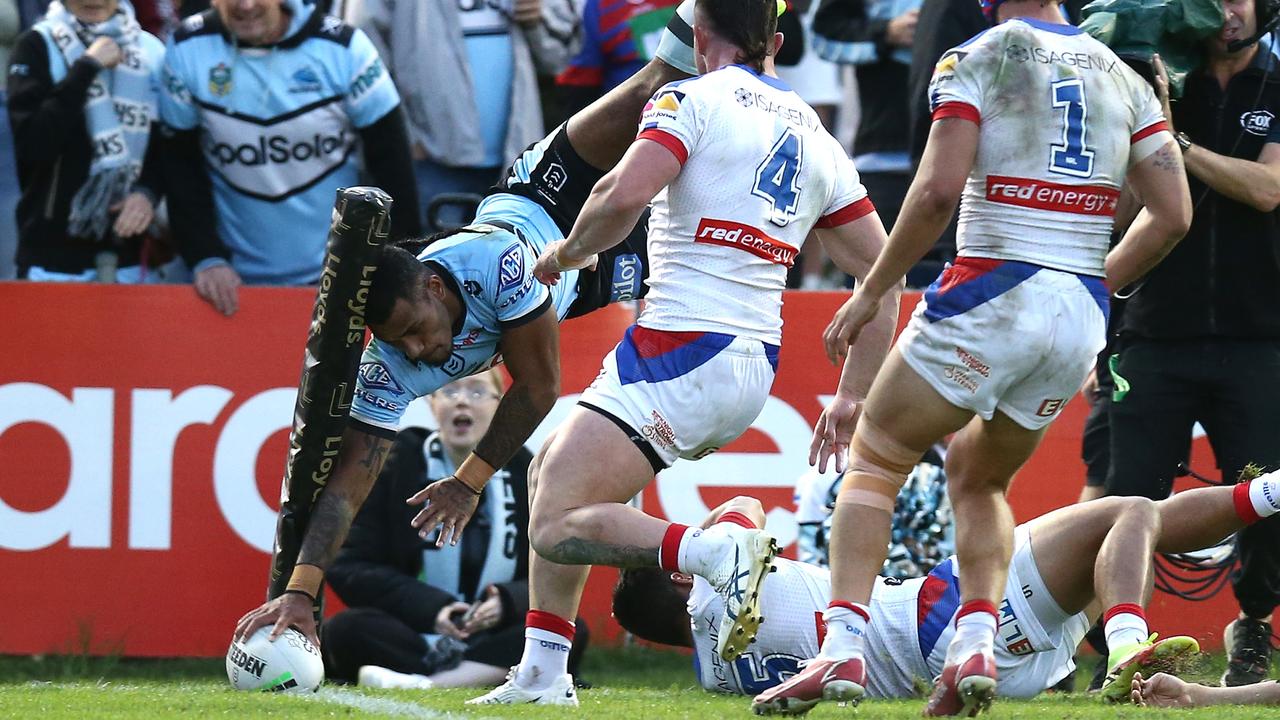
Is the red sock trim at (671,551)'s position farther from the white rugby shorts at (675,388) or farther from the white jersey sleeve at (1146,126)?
the white jersey sleeve at (1146,126)

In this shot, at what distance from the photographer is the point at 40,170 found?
28.7ft

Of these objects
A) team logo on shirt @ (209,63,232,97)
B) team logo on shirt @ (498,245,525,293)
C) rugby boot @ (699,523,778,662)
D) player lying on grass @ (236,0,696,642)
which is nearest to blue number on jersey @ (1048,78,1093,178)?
rugby boot @ (699,523,778,662)

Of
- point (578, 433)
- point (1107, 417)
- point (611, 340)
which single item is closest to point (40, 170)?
point (611, 340)

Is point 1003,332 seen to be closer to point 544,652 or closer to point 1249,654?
point 544,652

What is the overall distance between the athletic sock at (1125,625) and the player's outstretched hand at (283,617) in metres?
2.59

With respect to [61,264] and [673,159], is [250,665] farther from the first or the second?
[61,264]

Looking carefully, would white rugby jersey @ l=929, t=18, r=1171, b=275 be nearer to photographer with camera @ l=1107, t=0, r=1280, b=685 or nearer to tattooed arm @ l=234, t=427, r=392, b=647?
photographer with camera @ l=1107, t=0, r=1280, b=685

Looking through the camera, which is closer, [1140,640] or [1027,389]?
[1027,389]

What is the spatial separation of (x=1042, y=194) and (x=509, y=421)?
2.22 meters

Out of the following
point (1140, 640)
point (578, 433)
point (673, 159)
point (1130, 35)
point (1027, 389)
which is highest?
point (1130, 35)

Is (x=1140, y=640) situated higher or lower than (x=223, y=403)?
higher

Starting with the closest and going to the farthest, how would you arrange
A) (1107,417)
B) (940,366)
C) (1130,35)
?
(940,366) < (1130,35) < (1107,417)

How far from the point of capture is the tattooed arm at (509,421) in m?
6.49

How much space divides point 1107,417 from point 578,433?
114 inches
